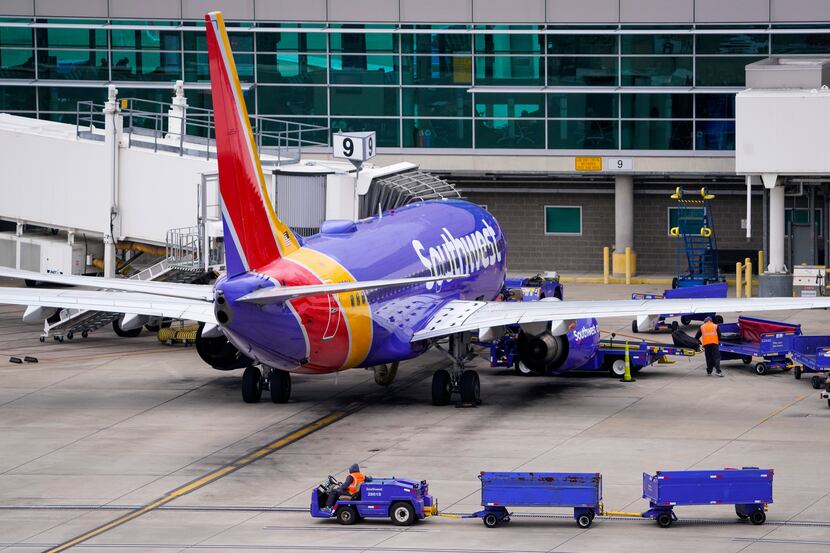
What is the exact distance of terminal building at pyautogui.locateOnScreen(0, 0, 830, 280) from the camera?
223 feet

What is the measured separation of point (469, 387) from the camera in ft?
133

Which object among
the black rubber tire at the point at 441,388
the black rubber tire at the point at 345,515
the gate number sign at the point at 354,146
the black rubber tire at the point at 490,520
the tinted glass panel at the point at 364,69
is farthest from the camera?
the tinted glass panel at the point at 364,69

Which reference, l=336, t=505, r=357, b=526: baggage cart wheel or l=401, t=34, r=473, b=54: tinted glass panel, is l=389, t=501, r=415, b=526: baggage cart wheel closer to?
l=336, t=505, r=357, b=526: baggage cart wheel

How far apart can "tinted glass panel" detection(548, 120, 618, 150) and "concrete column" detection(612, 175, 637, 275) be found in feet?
5.67

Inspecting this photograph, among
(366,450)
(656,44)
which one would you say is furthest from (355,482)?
(656,44)

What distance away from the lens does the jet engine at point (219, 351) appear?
42.1m

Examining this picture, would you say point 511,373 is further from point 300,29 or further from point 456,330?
point 300,29

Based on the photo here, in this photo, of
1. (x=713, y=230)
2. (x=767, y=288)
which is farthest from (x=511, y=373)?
(x=713, y=230)

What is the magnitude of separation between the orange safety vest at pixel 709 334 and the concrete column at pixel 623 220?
76.6 ft

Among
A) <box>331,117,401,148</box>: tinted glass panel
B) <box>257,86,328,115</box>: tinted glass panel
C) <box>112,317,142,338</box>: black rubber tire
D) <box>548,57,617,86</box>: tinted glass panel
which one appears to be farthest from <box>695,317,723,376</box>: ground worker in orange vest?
<box>257,86,328,115</box>: tinted glass panel

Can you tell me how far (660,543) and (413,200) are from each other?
2929 cm

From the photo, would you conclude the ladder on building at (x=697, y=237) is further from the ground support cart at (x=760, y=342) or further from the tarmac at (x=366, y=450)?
the tarmac at (x=366, y=450)

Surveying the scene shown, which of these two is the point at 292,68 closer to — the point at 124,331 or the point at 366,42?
the point at 366,42

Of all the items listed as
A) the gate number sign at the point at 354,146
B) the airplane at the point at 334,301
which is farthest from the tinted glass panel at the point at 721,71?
the airplane at the point at 334,301
